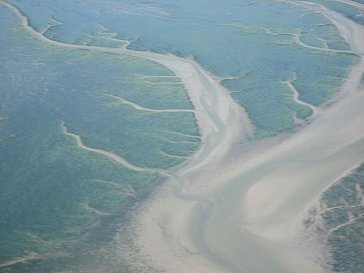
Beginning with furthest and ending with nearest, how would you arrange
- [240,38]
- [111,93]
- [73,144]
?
1. [240,38]
2. [111,93]
3. [73,144]

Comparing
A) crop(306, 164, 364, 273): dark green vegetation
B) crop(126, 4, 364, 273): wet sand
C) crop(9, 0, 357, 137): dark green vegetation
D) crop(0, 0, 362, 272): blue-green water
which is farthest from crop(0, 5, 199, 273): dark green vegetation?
crop(306, 164, 364, 273): dark green vegetation

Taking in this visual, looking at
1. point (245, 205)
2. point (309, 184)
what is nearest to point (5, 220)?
point (245, 205)

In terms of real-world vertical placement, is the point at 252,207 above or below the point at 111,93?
below

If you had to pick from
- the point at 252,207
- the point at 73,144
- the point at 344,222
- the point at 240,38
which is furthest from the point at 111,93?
the point at 344,222

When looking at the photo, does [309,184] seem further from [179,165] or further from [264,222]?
[179,165]

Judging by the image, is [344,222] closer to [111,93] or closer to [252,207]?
[252,207]

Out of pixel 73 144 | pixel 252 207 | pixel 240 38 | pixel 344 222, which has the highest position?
pixel 240 38

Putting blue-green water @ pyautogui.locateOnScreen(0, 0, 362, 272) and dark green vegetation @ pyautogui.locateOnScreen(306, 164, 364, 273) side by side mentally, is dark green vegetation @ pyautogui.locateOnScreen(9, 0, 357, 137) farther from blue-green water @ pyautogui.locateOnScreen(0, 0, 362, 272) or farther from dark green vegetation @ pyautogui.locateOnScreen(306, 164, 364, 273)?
dark green vegetation @ pyautogui.locateOnScreen(306, 164, 364, 273)
